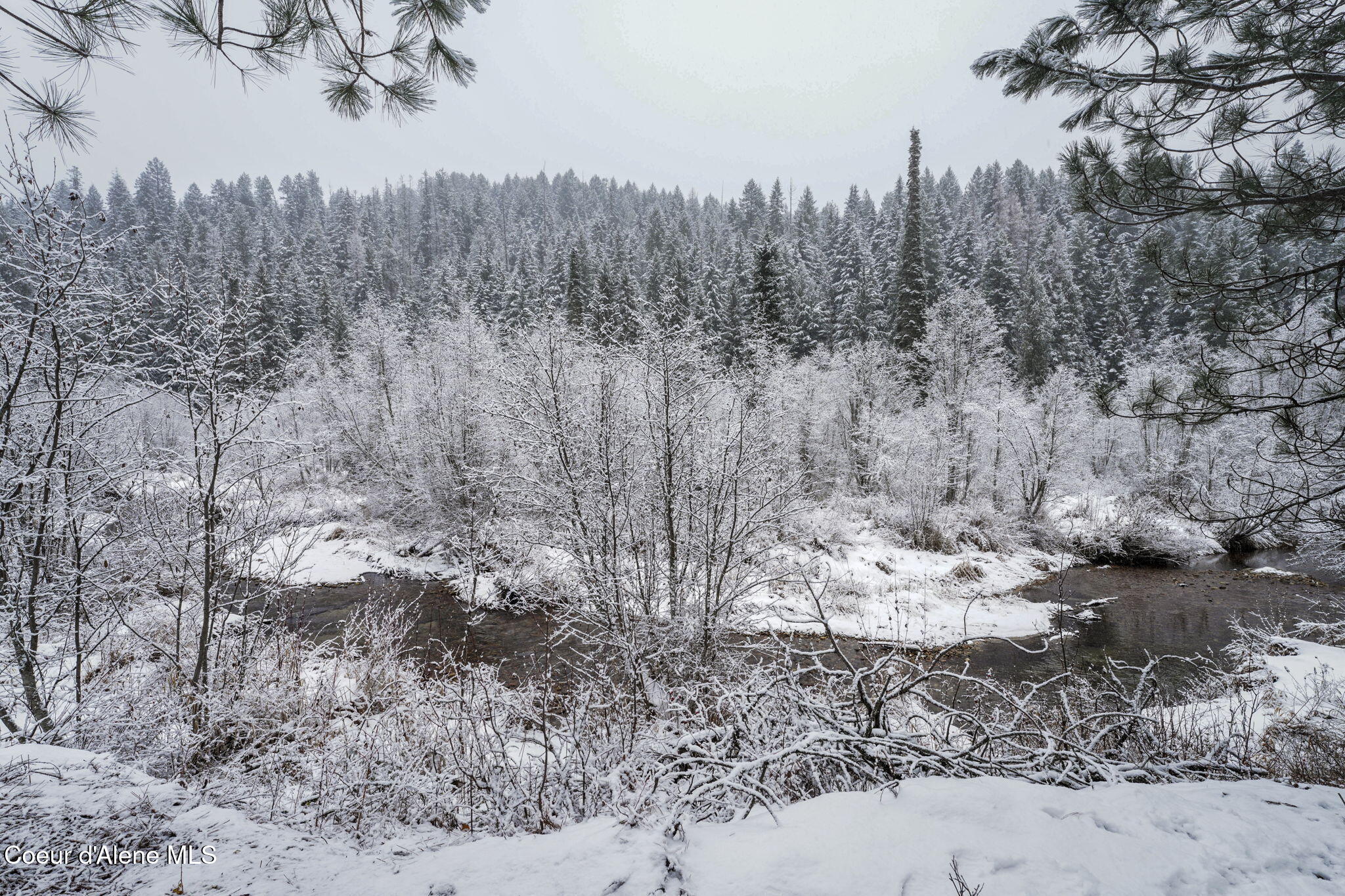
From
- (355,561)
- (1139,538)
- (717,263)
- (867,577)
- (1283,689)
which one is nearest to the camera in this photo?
(1283,689)

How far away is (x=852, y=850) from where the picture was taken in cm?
189

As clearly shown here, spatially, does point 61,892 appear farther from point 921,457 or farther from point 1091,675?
point 921,457

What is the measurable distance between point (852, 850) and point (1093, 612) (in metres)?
14.6

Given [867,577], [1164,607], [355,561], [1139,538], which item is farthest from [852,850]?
[1139,538]

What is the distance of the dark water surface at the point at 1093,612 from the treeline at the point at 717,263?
687 cm

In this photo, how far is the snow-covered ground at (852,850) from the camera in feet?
5.83

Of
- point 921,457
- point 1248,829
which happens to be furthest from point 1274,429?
point 921,457

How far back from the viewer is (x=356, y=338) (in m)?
24.1

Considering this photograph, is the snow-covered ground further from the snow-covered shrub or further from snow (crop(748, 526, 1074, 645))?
the snow-covered shrub

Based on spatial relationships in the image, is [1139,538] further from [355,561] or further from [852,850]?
[355,561]

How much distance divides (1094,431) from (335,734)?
29.5 meters

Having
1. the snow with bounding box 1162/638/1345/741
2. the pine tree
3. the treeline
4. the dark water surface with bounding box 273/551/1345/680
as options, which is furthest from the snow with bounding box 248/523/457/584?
the pine tree

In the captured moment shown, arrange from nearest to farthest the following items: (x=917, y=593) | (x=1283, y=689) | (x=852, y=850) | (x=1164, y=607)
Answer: (x=852, y=850) → (x=1283, y=689) → (x=1164, y=607) → (x=917, y=593)

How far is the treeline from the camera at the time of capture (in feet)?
87.2
